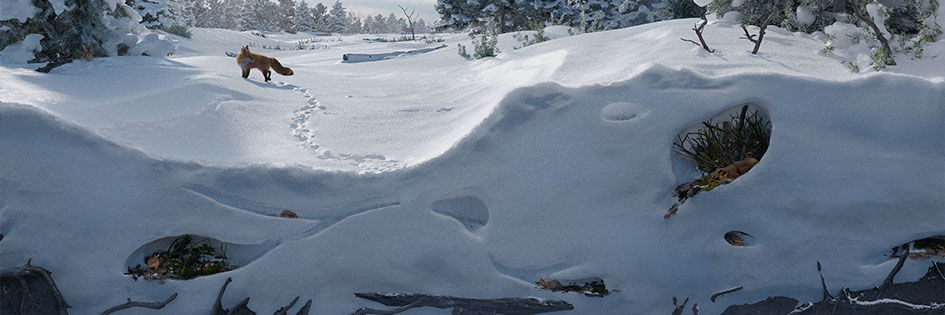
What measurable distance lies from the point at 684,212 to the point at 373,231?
1.80 m

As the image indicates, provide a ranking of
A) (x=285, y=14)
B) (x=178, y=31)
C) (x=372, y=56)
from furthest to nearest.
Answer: (x=285, y=14) < (x=178, y=31) < (x=372, y=56)

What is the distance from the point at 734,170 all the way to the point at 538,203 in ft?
3.76

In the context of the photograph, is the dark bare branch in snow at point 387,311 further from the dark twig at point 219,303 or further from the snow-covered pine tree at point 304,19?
the snow-covered pine tree at point 304,19

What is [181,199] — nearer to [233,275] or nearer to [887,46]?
[233,275]

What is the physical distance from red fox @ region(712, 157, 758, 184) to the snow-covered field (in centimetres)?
8

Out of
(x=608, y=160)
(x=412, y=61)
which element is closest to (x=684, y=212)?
(x=608, y=160)

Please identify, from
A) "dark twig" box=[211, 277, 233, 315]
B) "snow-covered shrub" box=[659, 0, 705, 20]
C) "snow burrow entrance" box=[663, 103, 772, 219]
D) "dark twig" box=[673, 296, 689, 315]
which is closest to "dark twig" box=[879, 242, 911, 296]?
"snow burrow entrance" box=[663, 103, 772, 219]

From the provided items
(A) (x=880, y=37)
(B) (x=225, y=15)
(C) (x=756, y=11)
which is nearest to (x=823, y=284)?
(A) (x=880, y=37)

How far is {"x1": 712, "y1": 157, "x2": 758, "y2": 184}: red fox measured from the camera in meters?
3.25

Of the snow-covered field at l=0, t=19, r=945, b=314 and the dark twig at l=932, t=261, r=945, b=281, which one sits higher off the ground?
the snow-covered field at l=0, t=19, r=945, b=314

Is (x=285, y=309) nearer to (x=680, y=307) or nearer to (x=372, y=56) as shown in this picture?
(x=680, y=307)

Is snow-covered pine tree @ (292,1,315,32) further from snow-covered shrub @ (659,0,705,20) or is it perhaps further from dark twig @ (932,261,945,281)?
dark twig @ (932,261,945,281)

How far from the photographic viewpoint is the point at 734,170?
326 centimetres

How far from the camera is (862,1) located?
16.2 ft
